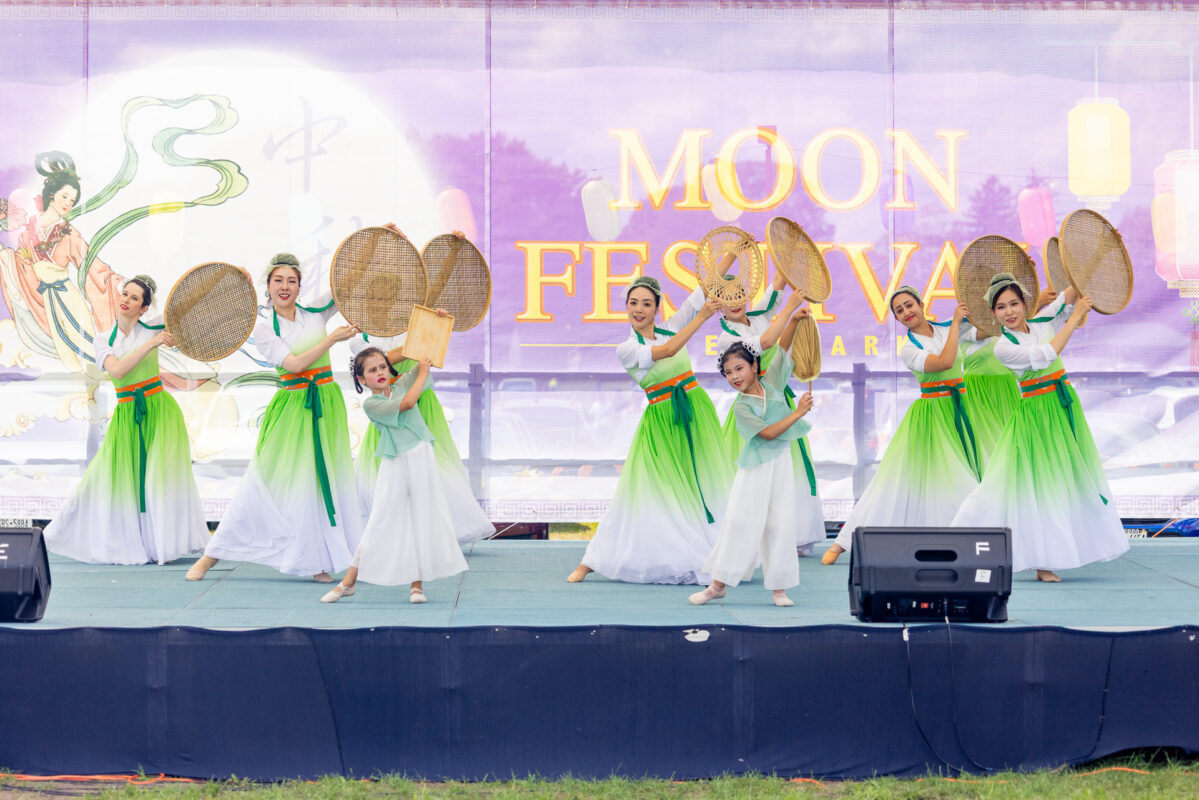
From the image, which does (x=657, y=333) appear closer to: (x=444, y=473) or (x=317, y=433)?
(x=444, y=473)

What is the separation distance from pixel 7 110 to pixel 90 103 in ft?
1.77

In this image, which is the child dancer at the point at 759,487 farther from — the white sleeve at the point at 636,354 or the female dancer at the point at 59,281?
the female dancer at the point at 59,281

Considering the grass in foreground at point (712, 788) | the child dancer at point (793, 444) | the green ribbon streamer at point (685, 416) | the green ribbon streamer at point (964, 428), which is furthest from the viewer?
the green ribbon streamer at point (964, 428)

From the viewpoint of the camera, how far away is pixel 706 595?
5730 mm

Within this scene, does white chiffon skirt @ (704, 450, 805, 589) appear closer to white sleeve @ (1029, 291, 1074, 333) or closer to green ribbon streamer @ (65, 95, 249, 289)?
white sleeve @ (1029, 291, 1074, 333)

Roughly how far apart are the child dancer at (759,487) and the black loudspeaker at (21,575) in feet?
9.30

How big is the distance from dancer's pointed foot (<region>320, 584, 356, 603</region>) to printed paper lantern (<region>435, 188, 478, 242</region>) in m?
2.84

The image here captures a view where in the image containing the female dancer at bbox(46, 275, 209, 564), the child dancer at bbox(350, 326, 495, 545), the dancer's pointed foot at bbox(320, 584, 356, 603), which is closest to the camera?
the dancer's pointed foot at bbox(320, 584, 356, 603)

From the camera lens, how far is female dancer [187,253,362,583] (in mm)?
6371

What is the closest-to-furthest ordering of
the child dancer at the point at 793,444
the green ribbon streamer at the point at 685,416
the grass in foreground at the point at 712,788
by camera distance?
the grass in foreground at the point at 712,788, the child dancer at the point at 793,444, the green ribbon streamer at the point at 685,416

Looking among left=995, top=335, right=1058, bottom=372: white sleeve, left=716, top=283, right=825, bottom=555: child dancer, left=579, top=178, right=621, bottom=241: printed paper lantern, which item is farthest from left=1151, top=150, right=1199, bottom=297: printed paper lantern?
left=579, top=178, right=621, bottom=241: printed paper lantern

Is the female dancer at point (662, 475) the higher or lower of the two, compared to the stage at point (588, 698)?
higher

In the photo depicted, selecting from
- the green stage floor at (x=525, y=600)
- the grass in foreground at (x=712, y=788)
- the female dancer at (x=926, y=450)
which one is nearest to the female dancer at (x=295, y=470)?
the green stage floor at (x=525, y=600)

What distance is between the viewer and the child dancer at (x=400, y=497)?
5672 millimetres
